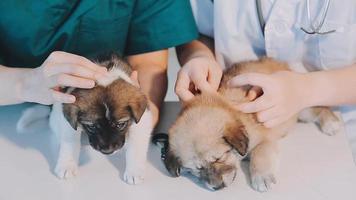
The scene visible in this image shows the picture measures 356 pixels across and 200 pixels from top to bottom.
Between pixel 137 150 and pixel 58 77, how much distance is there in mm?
185

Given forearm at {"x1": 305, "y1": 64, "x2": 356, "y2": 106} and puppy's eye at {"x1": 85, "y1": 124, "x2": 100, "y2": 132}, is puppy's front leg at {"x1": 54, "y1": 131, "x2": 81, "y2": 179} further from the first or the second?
forearm at {"x1": 305, "y1": 64, "x2": 356, "y2": 106}

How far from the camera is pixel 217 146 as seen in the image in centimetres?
85

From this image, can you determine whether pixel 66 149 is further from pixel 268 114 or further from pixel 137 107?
pixel 268 114

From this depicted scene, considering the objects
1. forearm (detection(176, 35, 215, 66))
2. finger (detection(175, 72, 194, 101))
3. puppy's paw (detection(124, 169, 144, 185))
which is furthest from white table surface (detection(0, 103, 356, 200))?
forearm (detection(176, 35, 215, 66))

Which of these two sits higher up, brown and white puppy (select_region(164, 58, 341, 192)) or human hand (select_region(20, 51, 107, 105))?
human hand (select_region(20, 51, 107, 105))

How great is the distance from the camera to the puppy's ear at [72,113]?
784 millimetres

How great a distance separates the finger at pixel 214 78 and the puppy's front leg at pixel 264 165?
0.15m

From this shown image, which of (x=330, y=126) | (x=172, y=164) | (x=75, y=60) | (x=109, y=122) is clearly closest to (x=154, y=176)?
(x=172, y=164)

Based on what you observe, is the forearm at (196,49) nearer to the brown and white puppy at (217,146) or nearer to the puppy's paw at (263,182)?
the brown and white puppy at (217,146)

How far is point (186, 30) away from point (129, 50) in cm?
15

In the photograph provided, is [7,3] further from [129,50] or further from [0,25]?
[129,50]

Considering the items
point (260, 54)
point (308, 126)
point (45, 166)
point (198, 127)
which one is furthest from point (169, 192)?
point (260, 54)

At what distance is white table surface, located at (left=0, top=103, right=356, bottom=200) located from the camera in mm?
803

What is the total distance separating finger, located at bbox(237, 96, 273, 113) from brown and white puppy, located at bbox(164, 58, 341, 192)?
11 mm
